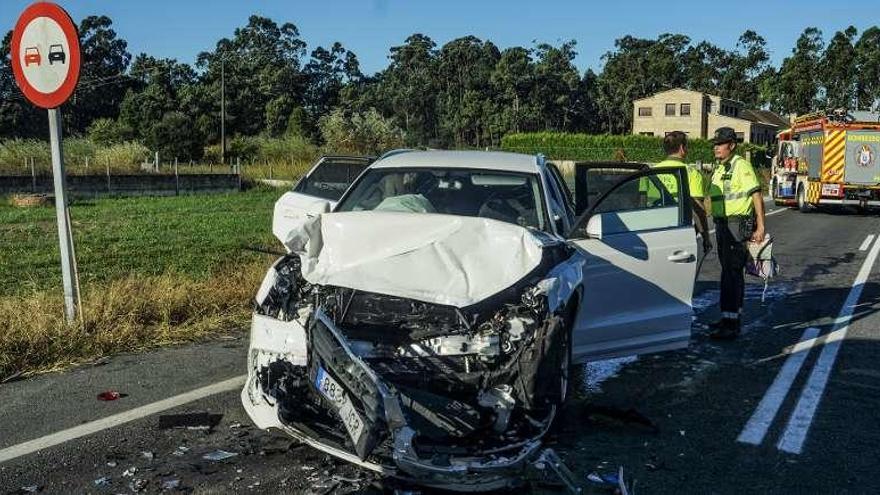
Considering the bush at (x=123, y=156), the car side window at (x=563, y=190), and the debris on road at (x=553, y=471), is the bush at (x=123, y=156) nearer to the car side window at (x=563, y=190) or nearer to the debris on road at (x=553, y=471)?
the car side window at (x=563, y=190)

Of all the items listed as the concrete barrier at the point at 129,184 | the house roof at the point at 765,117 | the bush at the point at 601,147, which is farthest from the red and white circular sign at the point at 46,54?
the house roof at the point at 765,117

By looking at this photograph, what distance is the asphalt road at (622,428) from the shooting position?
3.77 m

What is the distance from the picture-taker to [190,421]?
446 centimetres

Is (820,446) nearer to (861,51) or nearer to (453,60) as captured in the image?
(861,51)

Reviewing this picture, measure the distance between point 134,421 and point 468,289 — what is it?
81.6 inches

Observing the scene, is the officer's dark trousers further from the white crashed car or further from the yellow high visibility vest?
the white crashed car

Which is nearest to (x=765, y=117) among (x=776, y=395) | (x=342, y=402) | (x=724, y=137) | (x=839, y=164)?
(x=839, y=164)

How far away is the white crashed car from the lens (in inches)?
137

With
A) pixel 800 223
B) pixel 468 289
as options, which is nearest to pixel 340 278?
pixel 468 289

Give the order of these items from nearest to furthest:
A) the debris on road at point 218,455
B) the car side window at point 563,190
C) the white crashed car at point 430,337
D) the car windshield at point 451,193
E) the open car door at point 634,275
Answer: the white crashed car at point 430,337
the debris on road at point 218,455
the open car door at point 634,275
the car windshield at point 451,193
the car side window at point 563,190

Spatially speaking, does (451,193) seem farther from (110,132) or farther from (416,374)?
(110,132)

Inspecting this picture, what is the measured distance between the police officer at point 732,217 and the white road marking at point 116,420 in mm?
4120

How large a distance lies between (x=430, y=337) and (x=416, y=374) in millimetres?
203

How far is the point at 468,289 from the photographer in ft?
13.2
